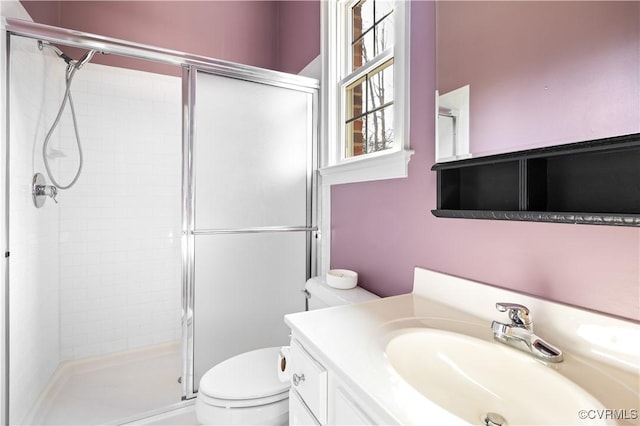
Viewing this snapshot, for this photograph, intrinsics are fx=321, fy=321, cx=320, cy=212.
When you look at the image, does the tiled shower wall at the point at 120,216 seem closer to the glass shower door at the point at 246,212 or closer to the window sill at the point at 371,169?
the glass shower door at the point at 246,212

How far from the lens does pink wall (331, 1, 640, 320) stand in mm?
718

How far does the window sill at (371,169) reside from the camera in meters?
1.26

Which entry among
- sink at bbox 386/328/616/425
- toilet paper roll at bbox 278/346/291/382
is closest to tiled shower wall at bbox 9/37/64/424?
toilet paper roll at bbox 278/346/291/382

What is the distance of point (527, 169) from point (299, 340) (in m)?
0.76

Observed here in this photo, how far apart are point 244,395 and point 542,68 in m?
1.42

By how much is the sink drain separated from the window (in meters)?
0.82

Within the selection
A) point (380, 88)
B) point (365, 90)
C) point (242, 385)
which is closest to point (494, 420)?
point (242, 385)

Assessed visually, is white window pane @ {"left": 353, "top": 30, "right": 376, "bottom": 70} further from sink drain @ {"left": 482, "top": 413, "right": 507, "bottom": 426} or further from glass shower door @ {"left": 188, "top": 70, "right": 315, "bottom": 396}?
sink drain @ {"left": 482, "top": 413, "right": 507, "bottom": 426}

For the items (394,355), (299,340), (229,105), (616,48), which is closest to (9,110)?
(229,105)

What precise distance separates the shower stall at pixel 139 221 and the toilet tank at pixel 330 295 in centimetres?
34

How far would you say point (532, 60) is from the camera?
0.84 meters

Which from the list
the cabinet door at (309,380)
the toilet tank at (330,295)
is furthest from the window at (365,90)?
the cabinet door at (309,380)

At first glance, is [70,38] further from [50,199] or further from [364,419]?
[364,419]

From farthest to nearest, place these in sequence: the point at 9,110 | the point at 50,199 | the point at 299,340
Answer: the point at 50,199, the point at 9,110, the point at 299,340
